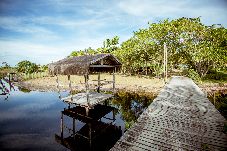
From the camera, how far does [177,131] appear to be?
25.5 feet

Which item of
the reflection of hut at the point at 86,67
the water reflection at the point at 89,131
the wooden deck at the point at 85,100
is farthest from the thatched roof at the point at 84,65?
the water reflection at the point at 89,131

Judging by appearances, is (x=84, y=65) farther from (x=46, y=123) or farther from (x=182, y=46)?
(x=182, y=46)

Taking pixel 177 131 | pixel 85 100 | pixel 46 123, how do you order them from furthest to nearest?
pixel 85 100 → pixel 46 123 → pixel 177 131

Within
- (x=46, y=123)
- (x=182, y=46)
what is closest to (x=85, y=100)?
(x=46, y=123)

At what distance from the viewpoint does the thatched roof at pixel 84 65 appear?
12.2 meters

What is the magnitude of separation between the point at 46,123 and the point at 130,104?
715cm

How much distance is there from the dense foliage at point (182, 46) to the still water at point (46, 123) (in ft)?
46.2

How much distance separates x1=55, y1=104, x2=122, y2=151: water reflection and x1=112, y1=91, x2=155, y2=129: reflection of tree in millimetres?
907

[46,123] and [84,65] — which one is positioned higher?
[84,65]

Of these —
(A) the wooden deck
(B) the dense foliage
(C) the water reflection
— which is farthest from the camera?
(B) the dense foliage

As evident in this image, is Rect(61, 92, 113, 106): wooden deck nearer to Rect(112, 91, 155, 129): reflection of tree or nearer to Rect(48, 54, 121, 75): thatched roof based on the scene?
Rect(112, 91, 155, 129): reflection of tree

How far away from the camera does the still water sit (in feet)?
30.7

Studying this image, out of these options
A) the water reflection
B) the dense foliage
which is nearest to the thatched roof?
the water reflection

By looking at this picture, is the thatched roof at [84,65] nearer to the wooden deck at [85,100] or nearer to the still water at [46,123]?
the wooden deck at [85,100]
